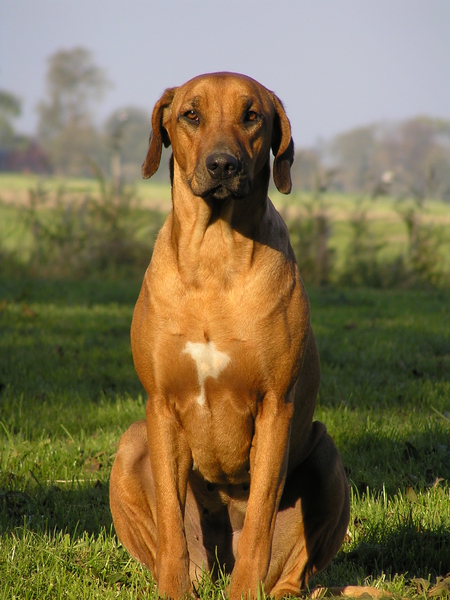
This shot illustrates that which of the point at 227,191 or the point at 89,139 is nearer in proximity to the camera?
the point at 227,191

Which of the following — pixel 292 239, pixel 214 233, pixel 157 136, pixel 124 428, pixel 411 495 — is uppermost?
pixel 157 136

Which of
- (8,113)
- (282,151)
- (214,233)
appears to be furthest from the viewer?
(8,113)

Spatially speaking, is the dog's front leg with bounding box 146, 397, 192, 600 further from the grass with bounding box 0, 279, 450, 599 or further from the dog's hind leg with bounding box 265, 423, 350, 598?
the dog's hind leg with bounding box 265, 423, 350, 598

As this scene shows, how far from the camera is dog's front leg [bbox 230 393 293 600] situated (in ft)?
8.47

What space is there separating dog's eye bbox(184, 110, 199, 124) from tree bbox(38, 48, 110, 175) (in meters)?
50.1

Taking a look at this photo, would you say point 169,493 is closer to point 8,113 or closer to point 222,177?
point 222,177

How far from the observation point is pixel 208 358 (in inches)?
105

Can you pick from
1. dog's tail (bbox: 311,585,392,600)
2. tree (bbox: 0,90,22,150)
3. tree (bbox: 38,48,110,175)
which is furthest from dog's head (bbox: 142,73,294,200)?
tree (bbox: 0,90,22,150)

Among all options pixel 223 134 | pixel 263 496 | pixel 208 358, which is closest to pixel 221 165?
pixel 223 134

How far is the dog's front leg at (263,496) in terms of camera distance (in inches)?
102

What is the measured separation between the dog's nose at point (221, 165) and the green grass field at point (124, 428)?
5.32 feet

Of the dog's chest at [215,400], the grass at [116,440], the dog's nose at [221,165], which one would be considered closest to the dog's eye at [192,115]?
the dog's nose at [221,165]

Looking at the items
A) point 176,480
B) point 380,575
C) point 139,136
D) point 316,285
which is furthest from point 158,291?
point 139,136

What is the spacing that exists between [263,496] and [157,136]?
164cm
